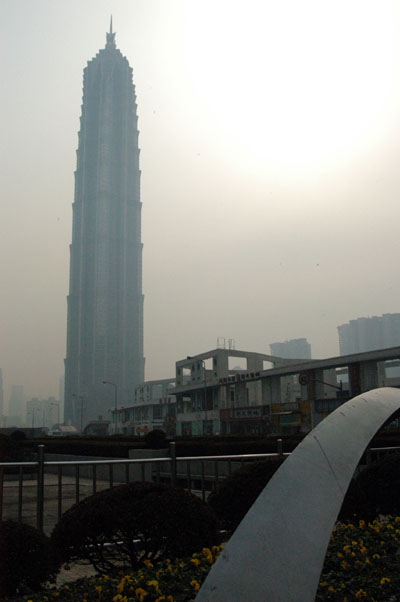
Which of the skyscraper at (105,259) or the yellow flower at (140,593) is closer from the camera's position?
the yellow flower at (140,593)

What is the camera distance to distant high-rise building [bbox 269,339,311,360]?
454 ft

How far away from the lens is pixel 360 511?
22.3 ft

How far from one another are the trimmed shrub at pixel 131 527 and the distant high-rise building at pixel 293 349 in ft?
441

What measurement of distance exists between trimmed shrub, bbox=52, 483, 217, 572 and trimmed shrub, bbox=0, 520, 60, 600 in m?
0.18

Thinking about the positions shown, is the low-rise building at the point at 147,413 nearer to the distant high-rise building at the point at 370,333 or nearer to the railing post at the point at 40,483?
the distant high-rise building at the point at 370,333

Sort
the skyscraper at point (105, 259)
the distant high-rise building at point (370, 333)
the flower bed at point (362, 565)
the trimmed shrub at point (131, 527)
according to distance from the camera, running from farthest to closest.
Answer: the skyscraper at point (105, 259) < the distant high-rise building at point (370, 333) < the trimmed shrub at point (131, 527) < the flower bed at point (362, 565)

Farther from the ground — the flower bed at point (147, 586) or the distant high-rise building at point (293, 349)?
the distant high-rise building at point (293, 349)

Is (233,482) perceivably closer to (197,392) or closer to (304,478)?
(304,478)

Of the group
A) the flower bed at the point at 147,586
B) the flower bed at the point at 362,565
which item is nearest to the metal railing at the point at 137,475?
the flower bed at the point at 362,565

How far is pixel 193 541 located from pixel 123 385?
16253 centimetres

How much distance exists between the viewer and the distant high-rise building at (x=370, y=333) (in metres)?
98.7

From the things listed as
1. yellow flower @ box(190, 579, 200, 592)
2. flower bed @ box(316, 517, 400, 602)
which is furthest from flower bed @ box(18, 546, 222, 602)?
flower bed @ box(316, 517, 400, 602)

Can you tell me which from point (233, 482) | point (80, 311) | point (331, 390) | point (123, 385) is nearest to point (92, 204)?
point (80, 311)

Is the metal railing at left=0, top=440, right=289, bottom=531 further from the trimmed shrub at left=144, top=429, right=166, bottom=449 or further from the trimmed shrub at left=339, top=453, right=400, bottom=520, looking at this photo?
→ the trimmed shrub at left=144, top=429, right=166, bottom=449
